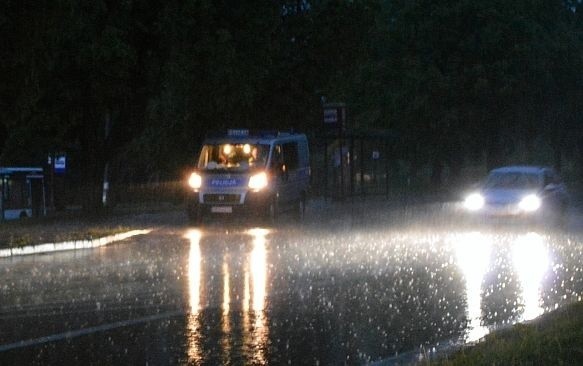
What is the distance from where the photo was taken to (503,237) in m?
28.3

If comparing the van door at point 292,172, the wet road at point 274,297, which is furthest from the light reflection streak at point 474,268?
the van door at point 292,172

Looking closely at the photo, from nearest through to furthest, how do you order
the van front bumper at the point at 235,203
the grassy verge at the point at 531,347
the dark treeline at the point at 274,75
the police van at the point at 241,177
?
the grassy verge at the point at 531,347, the dark treeline at the point at 274,75, the van front bumper at the point at 235,203, the police van at the point at 241,177

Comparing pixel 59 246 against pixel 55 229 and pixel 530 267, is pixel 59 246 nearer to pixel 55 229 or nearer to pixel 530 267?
pixel 55 229

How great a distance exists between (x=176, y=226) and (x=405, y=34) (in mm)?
38887

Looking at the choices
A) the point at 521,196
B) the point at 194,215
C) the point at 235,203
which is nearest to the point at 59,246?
the point at 235,203

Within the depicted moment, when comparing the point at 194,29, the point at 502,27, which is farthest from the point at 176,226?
the point at 502,27

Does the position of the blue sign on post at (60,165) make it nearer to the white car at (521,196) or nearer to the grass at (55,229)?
the grass at (55,229)

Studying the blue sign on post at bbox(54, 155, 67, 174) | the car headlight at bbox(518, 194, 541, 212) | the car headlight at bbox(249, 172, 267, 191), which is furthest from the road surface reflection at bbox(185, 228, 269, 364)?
the blue sign on post at bbox(54, 155, 67, 174)

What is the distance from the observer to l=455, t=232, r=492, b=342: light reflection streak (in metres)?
13.3

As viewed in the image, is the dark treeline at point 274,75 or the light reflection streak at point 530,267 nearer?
the light reflection streak at point 530,267

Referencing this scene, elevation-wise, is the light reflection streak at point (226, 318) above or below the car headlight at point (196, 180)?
below

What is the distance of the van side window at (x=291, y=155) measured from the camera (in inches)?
1468

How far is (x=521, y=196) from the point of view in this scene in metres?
31.8

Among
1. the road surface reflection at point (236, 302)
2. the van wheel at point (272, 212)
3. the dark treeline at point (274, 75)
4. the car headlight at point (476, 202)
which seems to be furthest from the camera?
the van wheel at point (272, 212)
